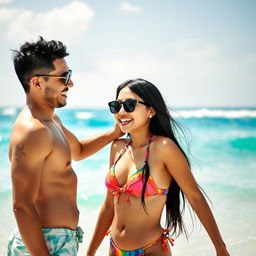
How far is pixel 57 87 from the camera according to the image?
283cm

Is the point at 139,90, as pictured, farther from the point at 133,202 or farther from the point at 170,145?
the point at 133,202

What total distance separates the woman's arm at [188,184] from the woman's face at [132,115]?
1.20ft

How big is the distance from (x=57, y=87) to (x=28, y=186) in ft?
2.74

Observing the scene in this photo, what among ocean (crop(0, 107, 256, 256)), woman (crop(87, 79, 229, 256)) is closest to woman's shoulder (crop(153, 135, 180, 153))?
woman (crop(87, 79, 229, 256))

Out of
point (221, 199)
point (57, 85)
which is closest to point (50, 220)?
point (57, 85)

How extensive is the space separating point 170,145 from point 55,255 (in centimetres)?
110

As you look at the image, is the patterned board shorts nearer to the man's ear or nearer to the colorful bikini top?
the colorful bikini top

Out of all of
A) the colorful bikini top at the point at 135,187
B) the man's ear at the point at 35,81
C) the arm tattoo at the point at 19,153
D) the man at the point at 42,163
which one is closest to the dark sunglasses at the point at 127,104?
the colorful bikini top at the point at 135,187

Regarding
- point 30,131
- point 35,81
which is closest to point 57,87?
point 35,81

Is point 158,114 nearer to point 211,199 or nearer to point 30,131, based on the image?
point 30,131

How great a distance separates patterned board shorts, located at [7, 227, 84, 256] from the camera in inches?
97.9

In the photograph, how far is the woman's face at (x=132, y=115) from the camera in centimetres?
301

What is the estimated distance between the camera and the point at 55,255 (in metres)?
2.50

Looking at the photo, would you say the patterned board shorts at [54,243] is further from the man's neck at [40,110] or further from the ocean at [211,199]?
the ocean at [211,199]
